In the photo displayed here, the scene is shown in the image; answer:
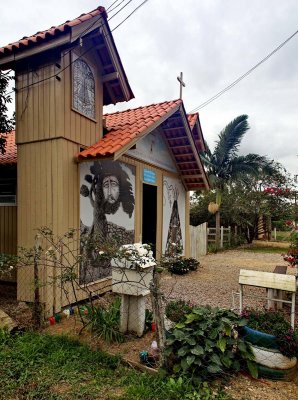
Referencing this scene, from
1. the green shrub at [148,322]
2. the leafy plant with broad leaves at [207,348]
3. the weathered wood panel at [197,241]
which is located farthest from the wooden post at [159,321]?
the weathered wood panel at [197,241]

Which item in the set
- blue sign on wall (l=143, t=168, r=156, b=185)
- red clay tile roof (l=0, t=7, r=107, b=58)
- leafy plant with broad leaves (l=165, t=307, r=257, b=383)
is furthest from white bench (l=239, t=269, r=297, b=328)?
red clay tile roof (l=0, t=7, r=107, b=58)

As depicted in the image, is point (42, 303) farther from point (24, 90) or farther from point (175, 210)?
point (175, 210)

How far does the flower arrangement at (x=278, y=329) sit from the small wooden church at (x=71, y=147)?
2.84 m

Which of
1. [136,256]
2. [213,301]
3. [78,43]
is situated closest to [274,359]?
[136,256]

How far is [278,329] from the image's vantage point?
3.53 meters

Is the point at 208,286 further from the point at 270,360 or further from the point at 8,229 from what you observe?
the point at 8,229

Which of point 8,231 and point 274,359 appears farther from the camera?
point 8,231

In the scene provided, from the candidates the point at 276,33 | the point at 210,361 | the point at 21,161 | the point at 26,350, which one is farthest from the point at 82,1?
the point at 210,361

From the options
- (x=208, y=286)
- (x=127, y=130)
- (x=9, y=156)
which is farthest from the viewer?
(x=208, y=286)

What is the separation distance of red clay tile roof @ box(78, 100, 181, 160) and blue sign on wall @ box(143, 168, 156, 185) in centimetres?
158

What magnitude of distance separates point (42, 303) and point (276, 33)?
8.27 meters

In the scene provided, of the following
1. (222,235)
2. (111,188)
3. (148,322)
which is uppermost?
(111,188)

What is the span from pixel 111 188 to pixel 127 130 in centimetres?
136

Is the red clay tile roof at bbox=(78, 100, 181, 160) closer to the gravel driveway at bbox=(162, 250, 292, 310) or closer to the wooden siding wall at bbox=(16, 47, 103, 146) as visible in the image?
the wooden siding wall at bbox=(16, 47, 103, 146)
